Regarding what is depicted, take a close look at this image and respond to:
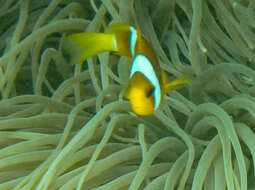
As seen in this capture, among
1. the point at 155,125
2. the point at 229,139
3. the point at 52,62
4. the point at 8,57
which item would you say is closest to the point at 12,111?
the point at 8,57

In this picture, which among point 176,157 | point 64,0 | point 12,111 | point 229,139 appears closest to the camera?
point 229,139

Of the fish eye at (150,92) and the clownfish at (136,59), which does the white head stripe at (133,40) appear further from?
the fish eye at (150,92)

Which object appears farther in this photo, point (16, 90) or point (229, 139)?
point (16, 90)

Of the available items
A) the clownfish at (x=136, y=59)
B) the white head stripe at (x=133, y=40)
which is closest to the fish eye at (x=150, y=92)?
the clownfish at (x=136, y=59)

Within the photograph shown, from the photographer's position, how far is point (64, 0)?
124 cm

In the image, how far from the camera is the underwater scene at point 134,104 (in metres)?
0.72

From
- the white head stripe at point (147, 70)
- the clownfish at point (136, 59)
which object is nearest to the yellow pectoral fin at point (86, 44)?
the clownfish at point (136, 59)

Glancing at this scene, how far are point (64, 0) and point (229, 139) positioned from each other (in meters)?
0.73

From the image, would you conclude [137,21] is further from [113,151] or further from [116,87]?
[113,151]

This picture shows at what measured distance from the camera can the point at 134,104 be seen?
588 mm

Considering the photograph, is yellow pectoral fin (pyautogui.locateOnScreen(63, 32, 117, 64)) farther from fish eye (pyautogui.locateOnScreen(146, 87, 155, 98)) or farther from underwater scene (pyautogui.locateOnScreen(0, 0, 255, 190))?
fish eye (pyautogui.locateOnScreen(146, 87, 155, 98))

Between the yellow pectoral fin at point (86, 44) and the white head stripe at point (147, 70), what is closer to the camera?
the white head stripe at point (147, 70)

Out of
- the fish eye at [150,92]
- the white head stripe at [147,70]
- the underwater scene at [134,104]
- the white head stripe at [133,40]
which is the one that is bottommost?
the underwater scene at [134,104]

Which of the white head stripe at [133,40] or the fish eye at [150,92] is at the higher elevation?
the white head stripe at [133,40]
